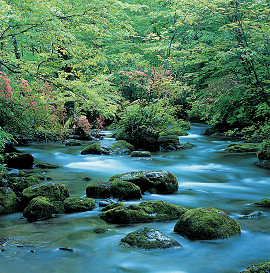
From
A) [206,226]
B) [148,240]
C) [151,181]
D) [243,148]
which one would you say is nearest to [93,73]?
[151,181]

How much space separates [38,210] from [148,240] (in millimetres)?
2292

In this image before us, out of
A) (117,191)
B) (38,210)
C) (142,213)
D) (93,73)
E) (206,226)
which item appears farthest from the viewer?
(93,73)

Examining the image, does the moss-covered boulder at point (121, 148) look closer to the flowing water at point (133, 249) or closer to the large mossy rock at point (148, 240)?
the flowing water at point (133, 249)

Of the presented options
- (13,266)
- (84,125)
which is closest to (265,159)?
(13,266)

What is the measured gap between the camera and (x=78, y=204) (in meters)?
5.50

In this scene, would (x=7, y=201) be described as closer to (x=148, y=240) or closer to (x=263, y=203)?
(x=148, y=240)

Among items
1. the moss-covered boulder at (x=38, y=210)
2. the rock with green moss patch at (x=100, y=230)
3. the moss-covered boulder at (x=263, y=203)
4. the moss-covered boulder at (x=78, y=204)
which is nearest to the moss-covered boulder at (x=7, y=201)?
the moss-covered boulder at (x=38, y=210)

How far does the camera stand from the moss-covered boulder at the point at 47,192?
18.4 feet

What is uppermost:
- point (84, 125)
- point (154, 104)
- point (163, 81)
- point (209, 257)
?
point (163, 81)

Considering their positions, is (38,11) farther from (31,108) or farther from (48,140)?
(48,140)

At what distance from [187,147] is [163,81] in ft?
12.1

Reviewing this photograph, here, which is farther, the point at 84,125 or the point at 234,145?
the point at 84,125

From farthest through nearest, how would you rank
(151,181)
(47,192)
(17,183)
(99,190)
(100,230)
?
(151,181) → (17,183) → (99,190) → (47,192) → (100,230)

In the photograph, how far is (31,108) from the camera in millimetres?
→ 9391
